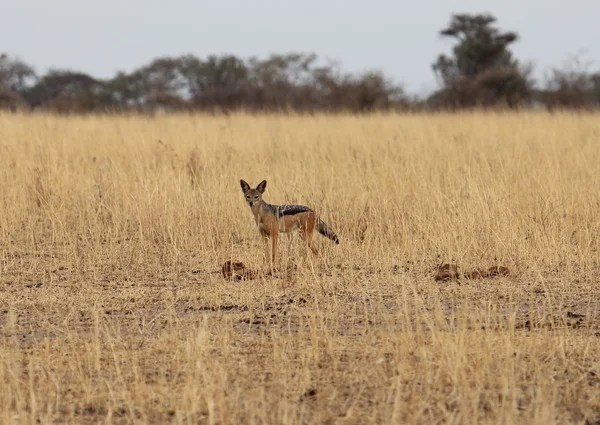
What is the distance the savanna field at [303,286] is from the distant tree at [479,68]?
1491 cm

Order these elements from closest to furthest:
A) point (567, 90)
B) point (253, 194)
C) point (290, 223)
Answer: point (290, 223) < point (253, 194) < point (567, 90)

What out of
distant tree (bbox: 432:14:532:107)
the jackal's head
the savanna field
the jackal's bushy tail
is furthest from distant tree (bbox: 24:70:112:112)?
the jackal's bushy tail

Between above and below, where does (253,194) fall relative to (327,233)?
above

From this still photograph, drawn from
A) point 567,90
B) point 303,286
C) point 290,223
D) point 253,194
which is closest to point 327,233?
point 290,223

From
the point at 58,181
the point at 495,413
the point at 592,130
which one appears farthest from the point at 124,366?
the point at 592,130

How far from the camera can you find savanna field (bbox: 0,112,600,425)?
3.87 metres

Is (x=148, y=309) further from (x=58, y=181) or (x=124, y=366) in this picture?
(x=58, y=181)

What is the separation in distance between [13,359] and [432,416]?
6.19 feet

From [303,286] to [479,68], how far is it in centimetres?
2764

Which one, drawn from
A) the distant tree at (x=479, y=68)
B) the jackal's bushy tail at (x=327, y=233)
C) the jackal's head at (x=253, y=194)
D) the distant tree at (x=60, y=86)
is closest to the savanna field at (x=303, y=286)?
the jackal's bushy tail at (x=327, y=233)

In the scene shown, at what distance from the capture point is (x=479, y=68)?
106ft

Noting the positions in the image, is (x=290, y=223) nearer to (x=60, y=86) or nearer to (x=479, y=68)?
(x=479, y=68)

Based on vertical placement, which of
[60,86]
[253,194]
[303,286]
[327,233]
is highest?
[60,86]

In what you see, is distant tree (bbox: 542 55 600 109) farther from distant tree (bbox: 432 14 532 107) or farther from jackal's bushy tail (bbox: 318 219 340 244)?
jackal's bushy tail (bbox: 318 219 340 244)
